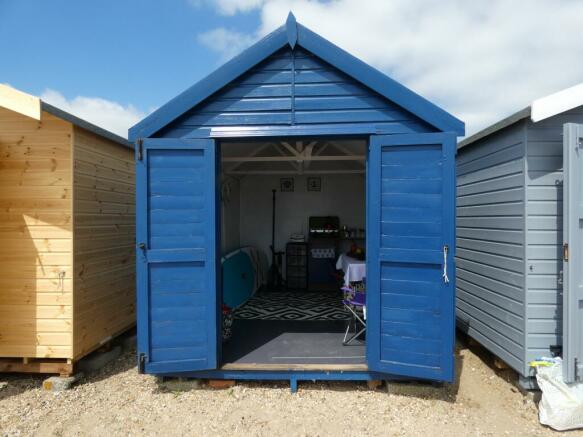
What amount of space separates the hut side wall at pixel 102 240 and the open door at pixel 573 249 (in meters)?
4.75

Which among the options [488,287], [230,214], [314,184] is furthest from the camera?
[314,184]

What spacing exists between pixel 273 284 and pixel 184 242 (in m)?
5.07

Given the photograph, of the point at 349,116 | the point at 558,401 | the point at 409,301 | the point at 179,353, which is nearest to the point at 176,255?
the point at 179,353

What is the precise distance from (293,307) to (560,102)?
4.70 metres

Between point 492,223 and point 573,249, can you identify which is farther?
point 492,223

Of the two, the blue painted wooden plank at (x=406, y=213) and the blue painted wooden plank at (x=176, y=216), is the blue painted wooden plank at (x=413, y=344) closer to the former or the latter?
the blue painted wooden plank at (x=406, y=213)

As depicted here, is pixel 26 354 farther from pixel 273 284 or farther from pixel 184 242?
pixel 273 284

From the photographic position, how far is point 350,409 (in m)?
3.27

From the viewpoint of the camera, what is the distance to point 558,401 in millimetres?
2996

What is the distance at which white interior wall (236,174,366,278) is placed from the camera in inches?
344

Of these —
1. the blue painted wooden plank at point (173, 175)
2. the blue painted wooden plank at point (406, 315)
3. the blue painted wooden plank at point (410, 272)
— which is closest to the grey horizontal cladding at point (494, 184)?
the blue painted wooden plank at point (410, 272)

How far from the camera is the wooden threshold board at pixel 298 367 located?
3492 mm

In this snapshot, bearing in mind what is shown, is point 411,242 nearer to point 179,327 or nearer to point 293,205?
point 179,327

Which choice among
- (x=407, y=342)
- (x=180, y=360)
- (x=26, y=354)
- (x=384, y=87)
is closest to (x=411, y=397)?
(x=407, y=342)
